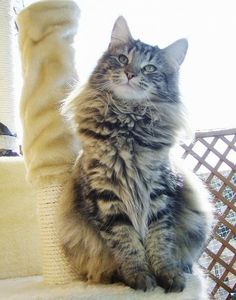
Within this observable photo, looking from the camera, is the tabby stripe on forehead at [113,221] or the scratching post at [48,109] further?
the scratching post at [48,109]

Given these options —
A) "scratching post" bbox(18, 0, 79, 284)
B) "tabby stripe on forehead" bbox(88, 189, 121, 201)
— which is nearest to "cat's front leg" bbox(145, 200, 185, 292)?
"tabby stripe on forehead" bbox(88, 189, 121, 201)

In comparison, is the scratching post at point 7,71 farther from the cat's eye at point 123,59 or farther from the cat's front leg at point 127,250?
the cat's front leg at point 127,250

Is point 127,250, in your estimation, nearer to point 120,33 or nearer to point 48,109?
point 48,109

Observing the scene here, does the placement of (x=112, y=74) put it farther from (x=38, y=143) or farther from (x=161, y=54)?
(x=38, y=143)

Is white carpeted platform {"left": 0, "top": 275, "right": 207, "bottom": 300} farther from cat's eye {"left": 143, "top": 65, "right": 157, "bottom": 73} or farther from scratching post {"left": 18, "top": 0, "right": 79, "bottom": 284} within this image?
cat's eye {"left": 143, "top": 65, "right": 157, "bottom": 73}

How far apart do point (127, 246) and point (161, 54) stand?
61cm

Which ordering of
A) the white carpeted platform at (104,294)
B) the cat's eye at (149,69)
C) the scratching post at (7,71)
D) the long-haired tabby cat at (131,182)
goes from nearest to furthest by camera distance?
the white carpeted platform at (104,294)
the long-haired tabby cat at (131,182)
the cat's eye at (149,69)
the scratching post at (7,71)

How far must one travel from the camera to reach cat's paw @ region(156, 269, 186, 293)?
3.45 feet

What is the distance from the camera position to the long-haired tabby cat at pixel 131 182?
112cm

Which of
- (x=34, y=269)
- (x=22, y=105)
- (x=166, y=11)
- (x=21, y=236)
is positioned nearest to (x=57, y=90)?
(x=22, y=105)

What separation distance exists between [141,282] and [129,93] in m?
0.52

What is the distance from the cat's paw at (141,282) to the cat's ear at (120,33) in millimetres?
713

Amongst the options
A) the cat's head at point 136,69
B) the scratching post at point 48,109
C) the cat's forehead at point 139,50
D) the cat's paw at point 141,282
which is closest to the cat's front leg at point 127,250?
the cat's paw at point 141,282

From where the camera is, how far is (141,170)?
1163mm
